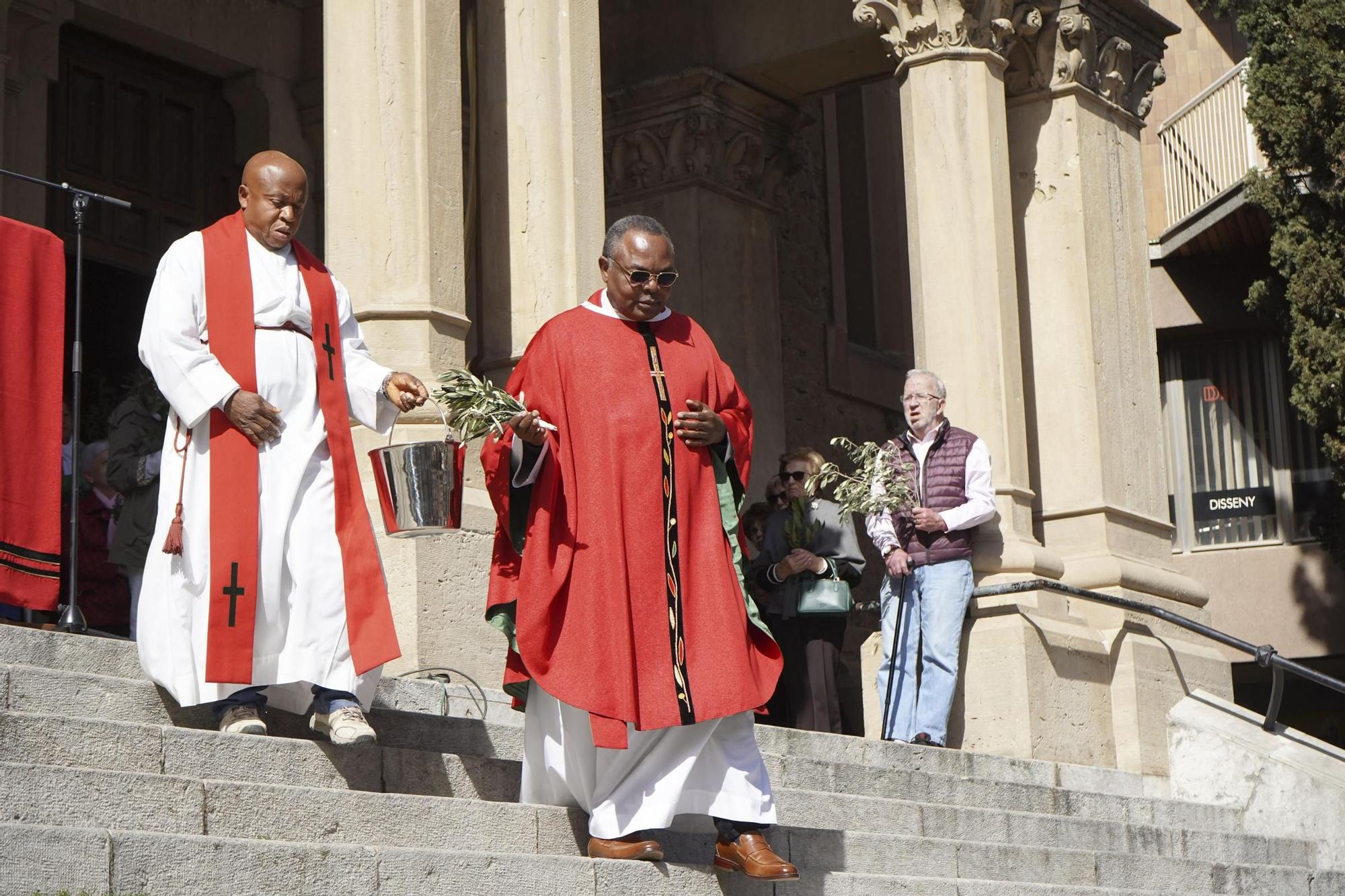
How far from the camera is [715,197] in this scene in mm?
13539

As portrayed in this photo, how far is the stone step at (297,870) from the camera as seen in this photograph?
4023 millimetres

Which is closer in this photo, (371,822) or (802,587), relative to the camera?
(371,822)

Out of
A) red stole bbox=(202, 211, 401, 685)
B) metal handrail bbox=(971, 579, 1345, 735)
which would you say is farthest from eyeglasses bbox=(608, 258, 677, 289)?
metal handrail bbox=(971, 579, 1345, 735)

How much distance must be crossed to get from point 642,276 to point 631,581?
89 centimetres

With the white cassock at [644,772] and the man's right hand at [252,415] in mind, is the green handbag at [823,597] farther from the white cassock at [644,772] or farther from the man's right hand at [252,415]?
the man's right hand at [252,415]

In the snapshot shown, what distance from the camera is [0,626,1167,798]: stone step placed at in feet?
18.6

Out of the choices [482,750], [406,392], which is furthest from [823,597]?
[406,392]

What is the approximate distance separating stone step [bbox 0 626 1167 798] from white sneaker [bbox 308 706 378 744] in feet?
1.25

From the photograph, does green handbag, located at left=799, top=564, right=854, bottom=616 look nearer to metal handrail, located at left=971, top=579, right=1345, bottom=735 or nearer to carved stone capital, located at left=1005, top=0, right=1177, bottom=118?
metal handrail, located at left=971, top=579, right=1345, bottom=735

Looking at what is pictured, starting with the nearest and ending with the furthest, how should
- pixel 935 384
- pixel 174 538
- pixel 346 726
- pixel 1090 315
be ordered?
1. pixel 346 726
2. pixel 174 538
3. pixel 935 384
4. pixel 1090 315

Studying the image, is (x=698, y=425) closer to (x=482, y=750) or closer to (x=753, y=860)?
(x=753, y=860)

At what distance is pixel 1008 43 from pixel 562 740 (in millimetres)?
7179

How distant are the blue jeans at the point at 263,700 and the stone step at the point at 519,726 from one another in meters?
0.15

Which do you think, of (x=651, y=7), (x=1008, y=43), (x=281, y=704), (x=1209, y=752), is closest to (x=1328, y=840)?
(x=1209, y=752)
